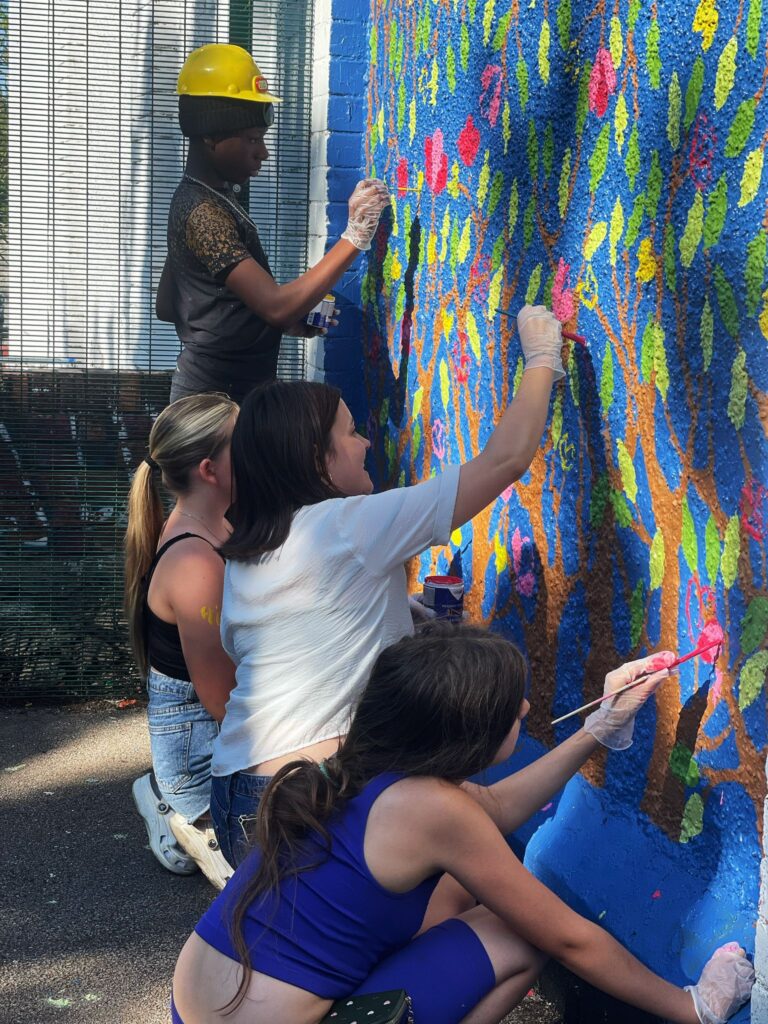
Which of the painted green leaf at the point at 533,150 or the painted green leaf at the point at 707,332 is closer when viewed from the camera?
the painted green leaf at the point at 707,332

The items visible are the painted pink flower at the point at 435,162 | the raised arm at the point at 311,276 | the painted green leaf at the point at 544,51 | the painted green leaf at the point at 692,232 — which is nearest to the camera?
the painted green leaf at the point at 692,232

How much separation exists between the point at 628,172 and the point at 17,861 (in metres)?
2.74

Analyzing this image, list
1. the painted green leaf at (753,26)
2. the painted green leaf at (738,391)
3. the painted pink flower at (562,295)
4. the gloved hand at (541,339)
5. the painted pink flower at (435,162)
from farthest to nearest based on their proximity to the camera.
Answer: the painted pink flower at (435,162) < the painted pink flower at (562,295) < the gloved hand at (541,339) < the painted green leaf at (738,391) < the painted green leaf at (753,26)

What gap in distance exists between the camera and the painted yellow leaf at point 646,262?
278 cm

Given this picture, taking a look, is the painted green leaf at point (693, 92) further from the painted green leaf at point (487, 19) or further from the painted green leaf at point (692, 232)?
the painted green leaf at point (487, 19)

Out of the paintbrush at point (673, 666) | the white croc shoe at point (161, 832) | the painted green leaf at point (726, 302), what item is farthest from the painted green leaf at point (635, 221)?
the white croc shoe at point (161, 832)

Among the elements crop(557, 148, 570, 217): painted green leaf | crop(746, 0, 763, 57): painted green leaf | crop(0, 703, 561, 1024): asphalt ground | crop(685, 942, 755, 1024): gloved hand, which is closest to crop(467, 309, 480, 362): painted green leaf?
crop(557, 148, 570, 217): painted green leaf

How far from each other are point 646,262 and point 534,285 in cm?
60

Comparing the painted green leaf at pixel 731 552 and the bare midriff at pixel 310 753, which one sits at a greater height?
the painted green leaf at pixel 731 552

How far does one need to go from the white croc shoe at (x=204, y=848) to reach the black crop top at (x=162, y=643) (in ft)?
1.48

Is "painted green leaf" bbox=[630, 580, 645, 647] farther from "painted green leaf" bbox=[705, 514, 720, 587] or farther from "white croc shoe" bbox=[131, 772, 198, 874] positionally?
"white croc shoe" bbox=[131, 772, 198, 874]

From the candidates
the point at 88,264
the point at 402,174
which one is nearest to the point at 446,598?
the point at 402,174

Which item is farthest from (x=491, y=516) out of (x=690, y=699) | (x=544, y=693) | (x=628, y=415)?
(x=690, y=699)

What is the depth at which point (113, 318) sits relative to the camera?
208 inches
